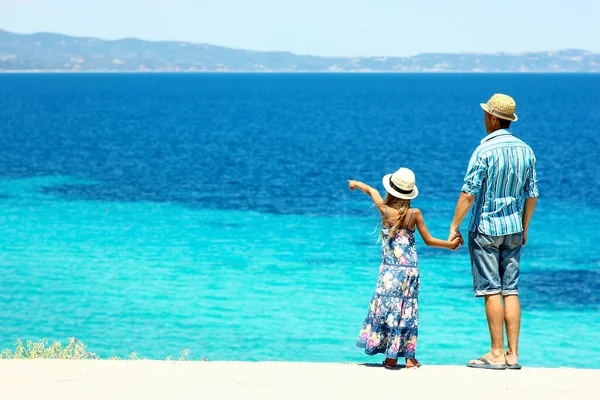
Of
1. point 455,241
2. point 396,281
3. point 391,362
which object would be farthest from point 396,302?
point 455,241

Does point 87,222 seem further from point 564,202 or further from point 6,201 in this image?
point 564,202

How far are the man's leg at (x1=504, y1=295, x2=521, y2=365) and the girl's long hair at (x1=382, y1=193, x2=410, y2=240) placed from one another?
1.08 m

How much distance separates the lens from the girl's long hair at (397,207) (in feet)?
24.5

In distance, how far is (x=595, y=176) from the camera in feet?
142

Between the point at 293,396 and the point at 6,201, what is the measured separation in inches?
1147

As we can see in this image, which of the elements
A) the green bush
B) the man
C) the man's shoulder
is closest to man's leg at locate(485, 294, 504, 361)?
the man

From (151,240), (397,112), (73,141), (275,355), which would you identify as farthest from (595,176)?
(397,112)

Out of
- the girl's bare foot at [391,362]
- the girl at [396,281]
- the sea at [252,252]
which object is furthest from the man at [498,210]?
the sea at [252,252]

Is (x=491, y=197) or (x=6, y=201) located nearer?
(x=491, y=197)

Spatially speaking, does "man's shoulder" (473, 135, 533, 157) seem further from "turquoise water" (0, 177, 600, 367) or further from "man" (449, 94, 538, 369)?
"turquoise water" (0, 177, 600, 367)

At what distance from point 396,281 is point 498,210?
1003 mm

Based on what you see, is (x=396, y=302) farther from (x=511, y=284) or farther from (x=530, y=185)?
(x=530, y=185)

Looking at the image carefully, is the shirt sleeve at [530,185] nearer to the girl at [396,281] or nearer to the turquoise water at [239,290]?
the girl at [396,281]

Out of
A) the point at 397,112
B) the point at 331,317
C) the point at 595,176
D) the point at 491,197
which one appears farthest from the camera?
the point at 397,112
